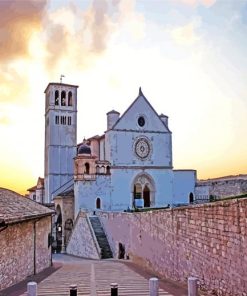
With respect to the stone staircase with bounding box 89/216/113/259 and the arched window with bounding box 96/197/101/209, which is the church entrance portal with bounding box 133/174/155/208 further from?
the stone staircase with bounding box 89/216/113/259

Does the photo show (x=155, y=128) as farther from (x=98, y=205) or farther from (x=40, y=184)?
A: (x=40, y=184)

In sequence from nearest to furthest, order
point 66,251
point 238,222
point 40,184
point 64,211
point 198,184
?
point 238,222, point 66,251, point 64,211, point 198,184, point 40,184

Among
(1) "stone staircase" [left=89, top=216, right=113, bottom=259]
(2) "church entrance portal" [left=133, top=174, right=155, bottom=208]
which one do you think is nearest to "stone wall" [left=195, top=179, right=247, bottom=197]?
(2) "church entrance portal" [left=133, top=174, right=155, bottom=208]

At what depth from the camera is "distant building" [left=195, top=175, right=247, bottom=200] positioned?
4507 centimetres

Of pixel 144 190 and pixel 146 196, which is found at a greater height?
pixel 144 190

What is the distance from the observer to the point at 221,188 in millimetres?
49719

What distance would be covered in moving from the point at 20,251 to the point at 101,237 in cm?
2005

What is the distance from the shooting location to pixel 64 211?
163ft

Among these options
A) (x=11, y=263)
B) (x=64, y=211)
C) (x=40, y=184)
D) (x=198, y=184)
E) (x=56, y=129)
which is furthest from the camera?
(x=40, y=184)

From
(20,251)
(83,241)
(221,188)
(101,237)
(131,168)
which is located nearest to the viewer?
(20,251)

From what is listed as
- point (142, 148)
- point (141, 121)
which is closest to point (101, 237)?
point (142, 148)

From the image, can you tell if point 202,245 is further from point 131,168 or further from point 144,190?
point 144,190

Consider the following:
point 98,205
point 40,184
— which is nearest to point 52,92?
point 40,184

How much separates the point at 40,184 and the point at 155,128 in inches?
958
